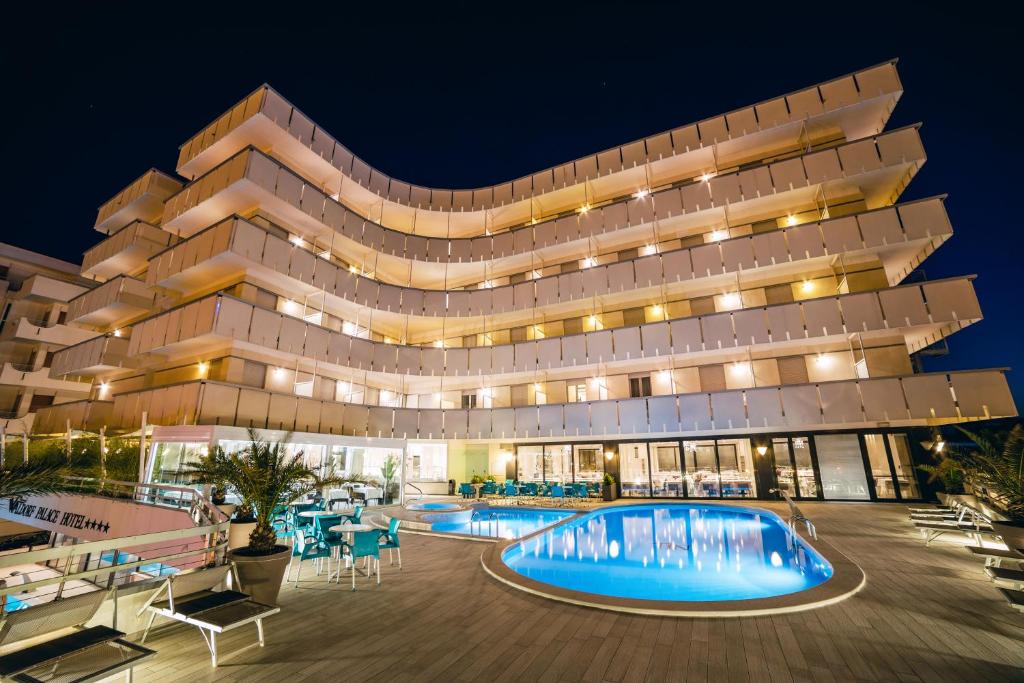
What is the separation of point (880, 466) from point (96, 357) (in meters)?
36.9

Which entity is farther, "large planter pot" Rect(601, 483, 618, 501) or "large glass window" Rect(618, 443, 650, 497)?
"large glass window" Rect(618, 443, 650, 497)

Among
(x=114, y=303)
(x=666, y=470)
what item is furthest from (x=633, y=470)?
(x=114, y=303)

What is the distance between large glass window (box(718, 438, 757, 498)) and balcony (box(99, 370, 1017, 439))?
153 centimetres

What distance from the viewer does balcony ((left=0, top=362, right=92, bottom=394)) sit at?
2522 cm

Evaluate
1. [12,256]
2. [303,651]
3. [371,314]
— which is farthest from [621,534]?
[12,256]

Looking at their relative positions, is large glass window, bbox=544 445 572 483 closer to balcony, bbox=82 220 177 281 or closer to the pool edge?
the pool edge

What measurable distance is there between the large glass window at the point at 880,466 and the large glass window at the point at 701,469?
19.4ft

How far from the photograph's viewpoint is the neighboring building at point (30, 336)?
25203 mm

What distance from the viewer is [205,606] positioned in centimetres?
421

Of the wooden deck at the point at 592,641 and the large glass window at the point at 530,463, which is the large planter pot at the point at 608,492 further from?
the wooden deck at the point at 592,641

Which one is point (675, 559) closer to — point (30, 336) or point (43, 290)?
point (30, 336)

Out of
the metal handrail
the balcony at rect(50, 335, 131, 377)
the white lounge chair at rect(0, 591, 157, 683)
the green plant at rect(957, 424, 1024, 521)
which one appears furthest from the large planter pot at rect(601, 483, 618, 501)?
the balcony at rect(50, 335, 131, 377)

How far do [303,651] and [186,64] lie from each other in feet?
187

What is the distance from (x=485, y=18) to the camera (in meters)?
45.7
